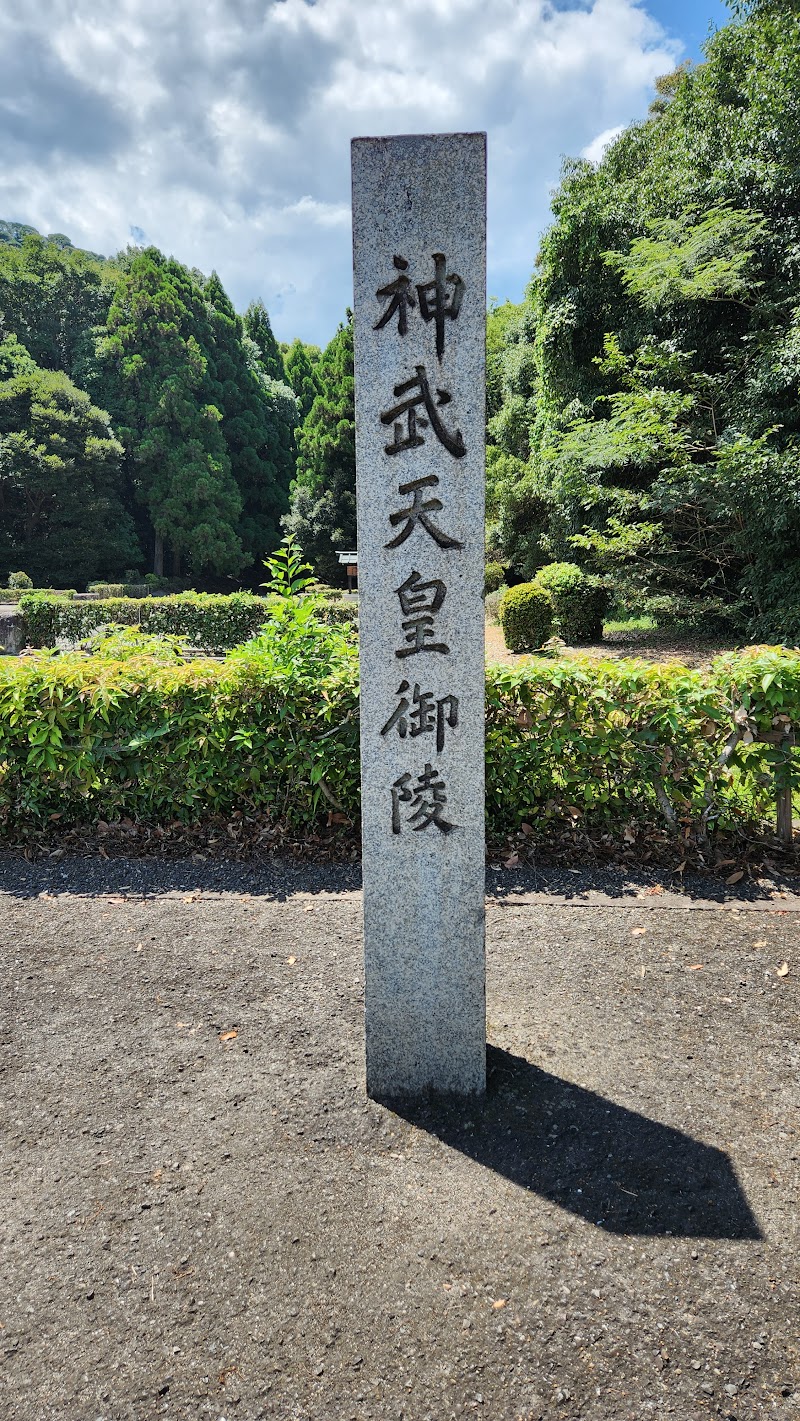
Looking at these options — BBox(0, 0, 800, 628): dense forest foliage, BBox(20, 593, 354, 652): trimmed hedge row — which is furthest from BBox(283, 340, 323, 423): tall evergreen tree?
BBox(20, 593, 354, 652): trimmed hedge row

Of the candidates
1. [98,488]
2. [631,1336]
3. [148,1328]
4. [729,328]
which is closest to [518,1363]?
[631,1336]

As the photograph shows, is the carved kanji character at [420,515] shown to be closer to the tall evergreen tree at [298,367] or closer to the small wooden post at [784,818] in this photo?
the small wooden post at [784,818]

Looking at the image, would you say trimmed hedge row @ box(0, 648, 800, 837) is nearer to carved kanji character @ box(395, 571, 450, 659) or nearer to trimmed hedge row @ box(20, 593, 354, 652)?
carved kanji character @ box(395, 571, 450, 659)

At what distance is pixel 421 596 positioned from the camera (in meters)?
2.34

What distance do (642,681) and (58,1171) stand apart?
11.2 feet

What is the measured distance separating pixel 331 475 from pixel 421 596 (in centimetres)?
2823

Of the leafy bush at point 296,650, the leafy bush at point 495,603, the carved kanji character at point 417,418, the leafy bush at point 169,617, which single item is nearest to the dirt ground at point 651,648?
the leafy bush at point 169,617

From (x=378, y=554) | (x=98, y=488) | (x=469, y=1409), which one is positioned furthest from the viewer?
(x=98, y=488)

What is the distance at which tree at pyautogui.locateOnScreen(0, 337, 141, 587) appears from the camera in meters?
29.9

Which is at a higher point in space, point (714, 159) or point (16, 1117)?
point (714, 159)

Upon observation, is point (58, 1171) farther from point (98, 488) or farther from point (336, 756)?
point (98, 488)

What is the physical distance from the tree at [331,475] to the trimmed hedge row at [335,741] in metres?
24.2

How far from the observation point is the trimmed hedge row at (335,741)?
4203 mm

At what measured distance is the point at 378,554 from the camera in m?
2.33
